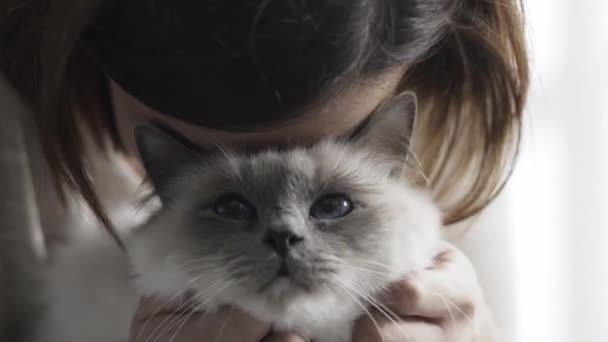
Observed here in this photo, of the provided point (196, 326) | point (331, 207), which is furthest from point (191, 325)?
point (331, 207)

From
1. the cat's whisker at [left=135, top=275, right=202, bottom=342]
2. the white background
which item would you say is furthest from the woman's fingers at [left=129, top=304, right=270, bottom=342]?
the white background

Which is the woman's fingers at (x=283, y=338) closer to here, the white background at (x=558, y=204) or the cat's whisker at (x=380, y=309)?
the cat's whisker at (x=380, y=309)

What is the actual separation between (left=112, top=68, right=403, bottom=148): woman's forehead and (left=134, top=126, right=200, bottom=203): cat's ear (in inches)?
1.0

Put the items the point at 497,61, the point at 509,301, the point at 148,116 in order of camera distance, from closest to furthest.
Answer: the point at 148,116
the point at 497,61
the point at 509,301

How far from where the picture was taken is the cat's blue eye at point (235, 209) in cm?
94

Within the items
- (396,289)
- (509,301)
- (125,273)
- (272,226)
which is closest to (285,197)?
(272,226)

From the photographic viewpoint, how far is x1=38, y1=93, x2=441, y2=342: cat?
2.84 ft

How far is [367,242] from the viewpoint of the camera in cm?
91

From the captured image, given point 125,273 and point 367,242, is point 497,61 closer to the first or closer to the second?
point 367,242

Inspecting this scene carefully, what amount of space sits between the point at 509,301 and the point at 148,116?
2.61 ft

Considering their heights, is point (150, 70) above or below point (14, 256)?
above

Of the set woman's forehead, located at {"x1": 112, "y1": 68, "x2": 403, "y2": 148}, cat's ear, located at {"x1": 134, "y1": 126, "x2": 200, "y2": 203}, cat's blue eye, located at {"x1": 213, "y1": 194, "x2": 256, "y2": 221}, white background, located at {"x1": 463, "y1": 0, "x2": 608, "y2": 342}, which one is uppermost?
woman's forehead, located at {"x1": 112, "y1": 68, "x2": 403, "y2": 148}

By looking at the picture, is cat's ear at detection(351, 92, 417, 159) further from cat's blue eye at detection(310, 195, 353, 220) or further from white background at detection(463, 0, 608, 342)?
white background at detection(463, 0, 608, 342)

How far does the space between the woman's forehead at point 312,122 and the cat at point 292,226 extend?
15 mm
